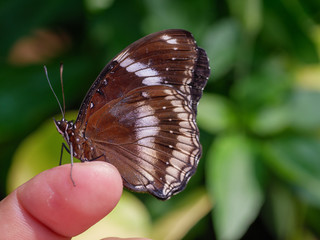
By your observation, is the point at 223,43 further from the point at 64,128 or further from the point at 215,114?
the point at 64,128

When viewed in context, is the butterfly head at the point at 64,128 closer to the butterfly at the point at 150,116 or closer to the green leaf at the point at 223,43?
the butterfly at the point at 150,116

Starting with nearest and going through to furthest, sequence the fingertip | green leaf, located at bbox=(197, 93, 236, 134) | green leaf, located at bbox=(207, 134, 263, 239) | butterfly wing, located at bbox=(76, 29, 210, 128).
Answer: the fingertip, butterfly wing, located at bbox=(76, 29, 210, 128), green leaf, located at bbox=(207, 134, 263, 239), green leaf, located at bbox=(197, 93, 236, 134)

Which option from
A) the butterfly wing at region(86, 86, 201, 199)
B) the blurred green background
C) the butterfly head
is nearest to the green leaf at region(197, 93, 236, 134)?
the blurred green background

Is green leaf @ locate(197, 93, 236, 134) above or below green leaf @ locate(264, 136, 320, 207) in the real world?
above

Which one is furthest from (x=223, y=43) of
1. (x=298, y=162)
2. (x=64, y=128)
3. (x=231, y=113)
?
(x=64, y=128)

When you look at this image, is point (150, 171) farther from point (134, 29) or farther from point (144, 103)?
point (134, 29)

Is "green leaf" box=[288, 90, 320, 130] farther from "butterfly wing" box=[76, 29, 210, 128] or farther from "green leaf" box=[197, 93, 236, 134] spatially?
"butterfly wing" box=[76, 29, 210, 128]

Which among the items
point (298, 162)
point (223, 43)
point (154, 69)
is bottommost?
point (298, 162)

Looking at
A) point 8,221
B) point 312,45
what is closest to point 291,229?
point 312,45
